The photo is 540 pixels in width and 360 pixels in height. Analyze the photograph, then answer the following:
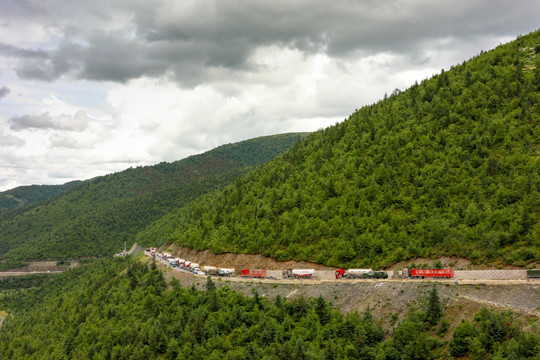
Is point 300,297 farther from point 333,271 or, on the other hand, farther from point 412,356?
point 412,356

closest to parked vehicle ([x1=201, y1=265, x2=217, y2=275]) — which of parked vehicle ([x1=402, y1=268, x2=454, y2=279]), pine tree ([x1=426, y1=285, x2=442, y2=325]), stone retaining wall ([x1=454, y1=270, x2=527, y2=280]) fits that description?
parked vehicle ([x1=402, y1=268, x2=454, y2=279])

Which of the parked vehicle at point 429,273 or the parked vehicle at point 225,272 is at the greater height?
the parked vehicle at point 429,273

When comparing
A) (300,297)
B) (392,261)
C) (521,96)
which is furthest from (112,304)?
(521,96)

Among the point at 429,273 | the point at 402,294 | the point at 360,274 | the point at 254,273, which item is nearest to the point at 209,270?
the point at 254,273

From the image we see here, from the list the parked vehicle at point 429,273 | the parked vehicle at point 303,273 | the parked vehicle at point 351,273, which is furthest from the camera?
the parked vehicle at point 303,273

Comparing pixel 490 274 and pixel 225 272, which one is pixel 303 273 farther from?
pixel 490 274

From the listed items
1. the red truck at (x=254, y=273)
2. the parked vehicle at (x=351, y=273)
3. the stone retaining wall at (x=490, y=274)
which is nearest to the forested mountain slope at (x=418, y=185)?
the stone retaining wall at (x=490, y=274)

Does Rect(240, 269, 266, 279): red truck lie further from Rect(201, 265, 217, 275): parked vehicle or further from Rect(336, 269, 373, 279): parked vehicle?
Rect(336, 269, 373, 279): parked vehicle

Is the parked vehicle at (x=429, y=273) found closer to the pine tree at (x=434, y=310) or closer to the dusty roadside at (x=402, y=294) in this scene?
the dusty roadside at (x=402, y=294)
